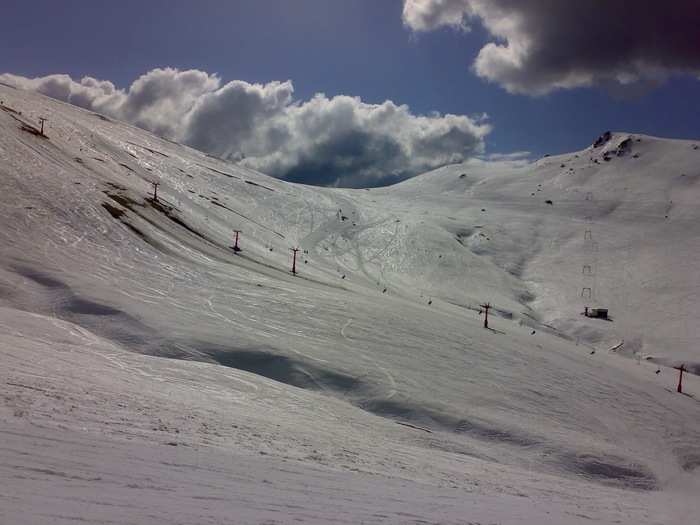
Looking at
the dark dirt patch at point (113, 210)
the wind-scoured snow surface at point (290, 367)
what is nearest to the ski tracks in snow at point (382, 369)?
the wind-scoured snow surface at point (290, 367)

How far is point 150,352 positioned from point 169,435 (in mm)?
9136

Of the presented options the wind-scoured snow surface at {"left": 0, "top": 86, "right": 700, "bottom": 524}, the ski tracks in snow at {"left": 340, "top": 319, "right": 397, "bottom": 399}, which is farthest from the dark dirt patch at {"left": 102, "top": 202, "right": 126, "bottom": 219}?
the ski tracks in snow at {"left": 340, "top": 319, "right": 397, "bottom": 399}

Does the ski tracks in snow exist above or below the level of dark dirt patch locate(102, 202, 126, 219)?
below

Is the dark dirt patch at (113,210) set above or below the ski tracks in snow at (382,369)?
above

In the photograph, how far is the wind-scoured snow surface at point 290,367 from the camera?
315 inches

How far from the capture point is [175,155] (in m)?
63.9

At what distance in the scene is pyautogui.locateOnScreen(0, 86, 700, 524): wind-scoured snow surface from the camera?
8.01 metres

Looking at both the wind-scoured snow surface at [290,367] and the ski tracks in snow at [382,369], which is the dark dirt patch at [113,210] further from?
the ski tracks in snow at [382,369]

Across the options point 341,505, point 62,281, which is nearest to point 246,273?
point 62,281

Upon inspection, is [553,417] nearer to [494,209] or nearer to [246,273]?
[246,273]

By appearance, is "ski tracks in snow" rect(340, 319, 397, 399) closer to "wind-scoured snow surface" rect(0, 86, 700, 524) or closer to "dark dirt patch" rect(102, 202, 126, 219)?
"wind-scoured snow surface" rect(0, 86, 700, 524)

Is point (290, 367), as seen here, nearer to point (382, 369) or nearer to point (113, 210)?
point (382, 369)

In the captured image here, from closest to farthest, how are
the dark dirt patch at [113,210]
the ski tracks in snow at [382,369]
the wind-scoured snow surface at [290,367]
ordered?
the wind-scoured snow surface at [290,367], the ski tracks in snow at [382,369], the dark dirt patch at [113,210]

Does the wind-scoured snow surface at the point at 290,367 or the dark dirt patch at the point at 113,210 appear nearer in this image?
the wind-scoured snow surface at the point at 290,367
